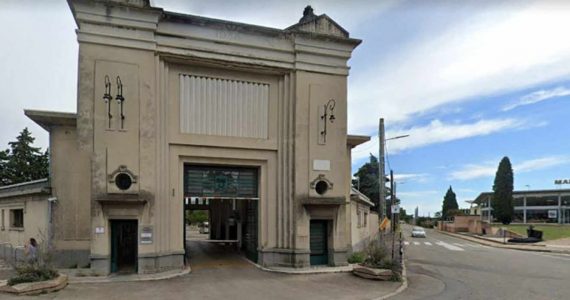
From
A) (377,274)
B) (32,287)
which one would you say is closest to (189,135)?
(32,287)

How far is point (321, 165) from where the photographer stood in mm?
18125

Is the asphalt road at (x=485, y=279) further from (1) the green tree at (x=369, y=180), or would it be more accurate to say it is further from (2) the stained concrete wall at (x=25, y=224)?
(1) the green tree at (x=369, y=180)

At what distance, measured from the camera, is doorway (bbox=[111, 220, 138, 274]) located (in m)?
15.7

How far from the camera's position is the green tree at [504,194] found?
64.0 m

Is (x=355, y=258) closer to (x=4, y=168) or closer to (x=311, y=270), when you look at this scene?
(x=311, y=270)

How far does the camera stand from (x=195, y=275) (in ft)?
51.7

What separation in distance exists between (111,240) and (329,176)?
339 inches

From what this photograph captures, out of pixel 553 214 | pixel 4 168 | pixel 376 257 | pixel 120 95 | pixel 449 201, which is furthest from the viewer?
pixel 449 201

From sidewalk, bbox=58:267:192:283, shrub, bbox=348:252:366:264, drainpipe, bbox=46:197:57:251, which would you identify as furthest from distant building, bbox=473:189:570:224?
drainpipe, bbox=46:197:57:251

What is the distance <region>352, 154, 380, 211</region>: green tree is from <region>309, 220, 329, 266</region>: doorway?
116 ft

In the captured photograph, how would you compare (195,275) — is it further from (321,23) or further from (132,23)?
(321,23)

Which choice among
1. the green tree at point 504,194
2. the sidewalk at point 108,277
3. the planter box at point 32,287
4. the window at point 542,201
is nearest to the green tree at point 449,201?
the window at point 542,201

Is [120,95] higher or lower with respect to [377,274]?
higher

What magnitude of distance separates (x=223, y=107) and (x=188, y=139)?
194 cm
